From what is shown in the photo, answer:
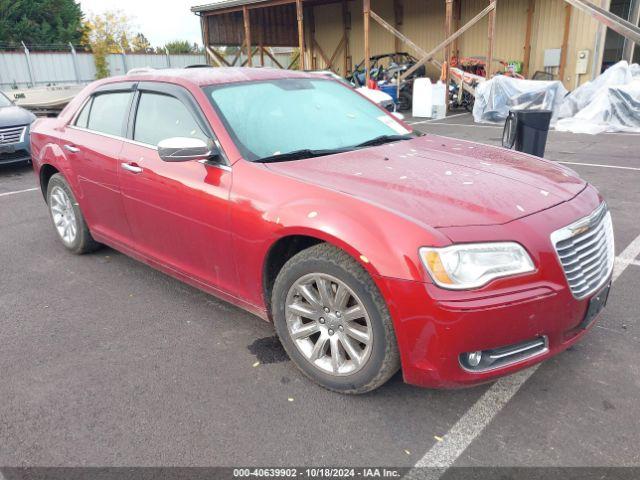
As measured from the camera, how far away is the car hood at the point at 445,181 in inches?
98.5

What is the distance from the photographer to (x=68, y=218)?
16.1ft

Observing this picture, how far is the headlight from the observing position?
7.53 feet

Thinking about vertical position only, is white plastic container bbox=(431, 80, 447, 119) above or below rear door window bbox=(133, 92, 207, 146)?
below

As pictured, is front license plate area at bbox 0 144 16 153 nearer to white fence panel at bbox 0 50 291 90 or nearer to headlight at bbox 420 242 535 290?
headlight at bbox 420 242 535 290

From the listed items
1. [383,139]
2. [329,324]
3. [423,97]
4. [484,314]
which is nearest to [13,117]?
[383,139]

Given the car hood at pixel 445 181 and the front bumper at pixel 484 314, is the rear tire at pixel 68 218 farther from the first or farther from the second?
the front bumper at pixel 484 314

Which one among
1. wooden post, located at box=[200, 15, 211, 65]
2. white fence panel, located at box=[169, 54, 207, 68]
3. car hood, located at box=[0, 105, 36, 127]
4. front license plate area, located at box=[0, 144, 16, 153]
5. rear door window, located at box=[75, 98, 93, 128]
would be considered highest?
wooden post, located at box=[200, 15, 211, 65]

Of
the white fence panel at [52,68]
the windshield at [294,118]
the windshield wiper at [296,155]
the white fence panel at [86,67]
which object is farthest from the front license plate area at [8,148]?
the white fence panel at [86,67]

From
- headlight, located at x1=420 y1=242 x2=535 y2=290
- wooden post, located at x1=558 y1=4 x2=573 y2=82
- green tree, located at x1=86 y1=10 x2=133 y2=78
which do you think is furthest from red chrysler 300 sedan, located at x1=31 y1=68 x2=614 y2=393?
green tree, located at x1=86 y1=10 x2=133 y2=78

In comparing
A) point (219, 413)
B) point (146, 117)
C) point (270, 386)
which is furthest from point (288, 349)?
point (146, 117)

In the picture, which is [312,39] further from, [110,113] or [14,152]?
[110,113]

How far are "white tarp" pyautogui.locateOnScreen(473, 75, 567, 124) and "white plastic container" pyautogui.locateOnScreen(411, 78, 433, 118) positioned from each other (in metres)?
1.37

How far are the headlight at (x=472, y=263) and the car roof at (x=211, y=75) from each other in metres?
2.05

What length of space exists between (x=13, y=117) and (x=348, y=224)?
8.95 meters
